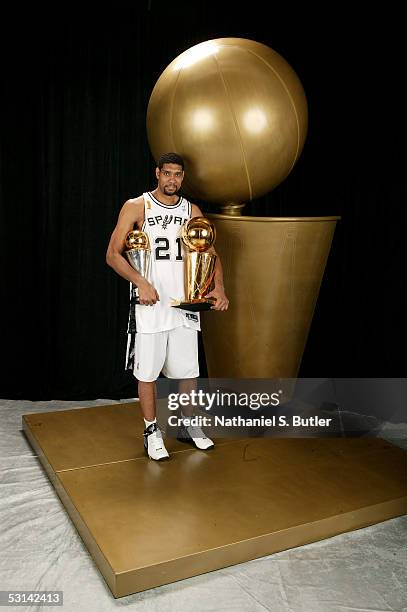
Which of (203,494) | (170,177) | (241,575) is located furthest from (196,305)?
(241,575)

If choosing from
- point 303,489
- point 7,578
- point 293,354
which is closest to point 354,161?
point 293,354

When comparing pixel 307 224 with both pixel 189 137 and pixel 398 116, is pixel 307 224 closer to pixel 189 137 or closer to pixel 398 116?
pixel 189 137

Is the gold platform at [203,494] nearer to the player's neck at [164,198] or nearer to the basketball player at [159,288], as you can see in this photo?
the basketball player at [159,288]

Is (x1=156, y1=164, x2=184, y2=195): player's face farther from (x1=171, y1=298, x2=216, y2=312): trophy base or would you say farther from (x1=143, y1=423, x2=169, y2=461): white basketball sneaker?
(x1=143, y1=423, x2=169, y2=461): white basketball sneaker

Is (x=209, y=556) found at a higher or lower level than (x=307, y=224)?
lower

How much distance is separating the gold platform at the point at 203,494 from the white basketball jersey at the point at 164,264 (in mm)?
620

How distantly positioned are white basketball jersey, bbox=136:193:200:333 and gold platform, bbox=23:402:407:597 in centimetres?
62

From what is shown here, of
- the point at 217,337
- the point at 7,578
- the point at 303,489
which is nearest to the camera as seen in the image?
the point at 7,578

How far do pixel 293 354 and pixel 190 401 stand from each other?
571mm

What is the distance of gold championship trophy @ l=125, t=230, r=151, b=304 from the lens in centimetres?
270

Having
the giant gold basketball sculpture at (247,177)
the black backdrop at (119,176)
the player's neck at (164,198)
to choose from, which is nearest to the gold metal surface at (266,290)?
the giant gold basketball sculpture at (247,177)

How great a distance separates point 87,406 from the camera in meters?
3.82

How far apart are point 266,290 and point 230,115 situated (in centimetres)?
82

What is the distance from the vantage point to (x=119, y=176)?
150 inches
